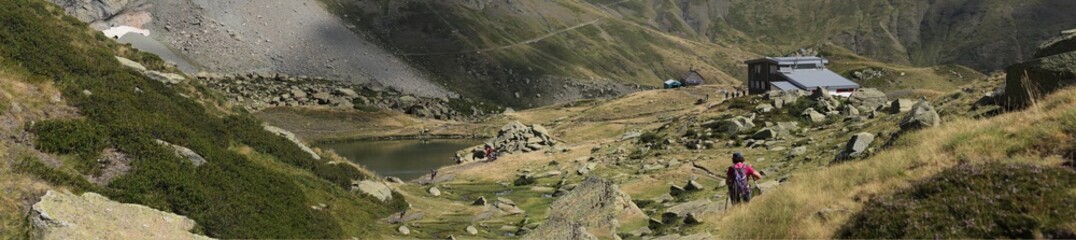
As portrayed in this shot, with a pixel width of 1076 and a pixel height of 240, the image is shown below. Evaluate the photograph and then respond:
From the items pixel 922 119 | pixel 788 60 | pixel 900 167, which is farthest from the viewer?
pixel 788 60

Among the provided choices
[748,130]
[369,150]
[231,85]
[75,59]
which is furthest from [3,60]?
[231,85]

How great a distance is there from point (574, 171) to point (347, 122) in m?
90.7

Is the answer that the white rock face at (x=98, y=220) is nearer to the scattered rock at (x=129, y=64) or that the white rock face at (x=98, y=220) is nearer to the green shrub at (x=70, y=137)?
the green shrub at (x=70, y=137)

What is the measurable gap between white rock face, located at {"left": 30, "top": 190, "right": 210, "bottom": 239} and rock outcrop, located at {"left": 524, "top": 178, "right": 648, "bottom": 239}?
9.82 metres

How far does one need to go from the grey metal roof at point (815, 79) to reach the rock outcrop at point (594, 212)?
7249cm

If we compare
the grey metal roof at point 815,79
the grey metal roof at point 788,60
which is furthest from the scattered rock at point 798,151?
the grey metal roof at point 788,60

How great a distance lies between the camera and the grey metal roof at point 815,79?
94188 mm

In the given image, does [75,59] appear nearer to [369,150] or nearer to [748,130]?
[748,130]

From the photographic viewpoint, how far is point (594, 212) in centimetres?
2661

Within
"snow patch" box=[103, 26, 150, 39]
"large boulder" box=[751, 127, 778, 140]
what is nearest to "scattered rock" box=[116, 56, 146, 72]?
"large boulder" box=[751, 127, 778, 140]

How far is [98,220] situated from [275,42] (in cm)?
15791

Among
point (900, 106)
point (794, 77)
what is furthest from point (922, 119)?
point (794, 77)

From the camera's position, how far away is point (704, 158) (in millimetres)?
47125

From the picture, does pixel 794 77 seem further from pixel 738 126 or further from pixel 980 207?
pixel 980 207
